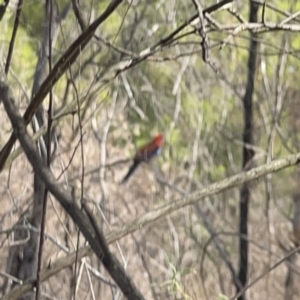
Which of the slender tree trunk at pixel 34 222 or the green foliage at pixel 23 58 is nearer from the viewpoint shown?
the slender tree trunk at pixel 34 222

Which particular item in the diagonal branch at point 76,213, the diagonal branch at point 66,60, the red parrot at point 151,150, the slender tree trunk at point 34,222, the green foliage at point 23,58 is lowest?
the diagonal branch at point 76,213

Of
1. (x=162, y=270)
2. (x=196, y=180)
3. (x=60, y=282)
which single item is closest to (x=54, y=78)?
(x=60, y=282)

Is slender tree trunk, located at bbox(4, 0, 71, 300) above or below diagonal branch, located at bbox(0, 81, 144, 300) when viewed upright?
above

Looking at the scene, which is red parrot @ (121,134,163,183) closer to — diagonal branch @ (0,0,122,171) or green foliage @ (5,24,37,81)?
green foliage @ (5,24,37,81)

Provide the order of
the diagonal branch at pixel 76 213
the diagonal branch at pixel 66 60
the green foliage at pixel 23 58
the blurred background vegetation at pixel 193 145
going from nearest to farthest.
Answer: the diagonal branch at pixel 76 213, the diagonal branch at pixel 66 60, the green foliage at pixel 23 58, the blurred background vegetation at pixel 193 145

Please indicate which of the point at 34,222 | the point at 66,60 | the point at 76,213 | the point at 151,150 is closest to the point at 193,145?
the point at 151,150

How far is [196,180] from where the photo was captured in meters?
4.22

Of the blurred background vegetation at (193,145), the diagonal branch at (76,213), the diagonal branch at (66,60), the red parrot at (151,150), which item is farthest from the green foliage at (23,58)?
the diagonal branch at (76,213)

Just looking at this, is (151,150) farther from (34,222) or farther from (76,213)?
(76,213)

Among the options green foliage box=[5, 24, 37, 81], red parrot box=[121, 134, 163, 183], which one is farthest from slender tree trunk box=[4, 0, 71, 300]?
red parrot box=[121, 134, 163, 183]

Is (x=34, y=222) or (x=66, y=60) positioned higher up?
(x=34, y=222)

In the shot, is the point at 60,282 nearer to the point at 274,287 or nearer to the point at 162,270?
the point at 162,270

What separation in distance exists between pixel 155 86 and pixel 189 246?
1112 mm

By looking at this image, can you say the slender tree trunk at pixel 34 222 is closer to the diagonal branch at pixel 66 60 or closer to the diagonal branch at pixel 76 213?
the diagonal branch at pixel 66 60
